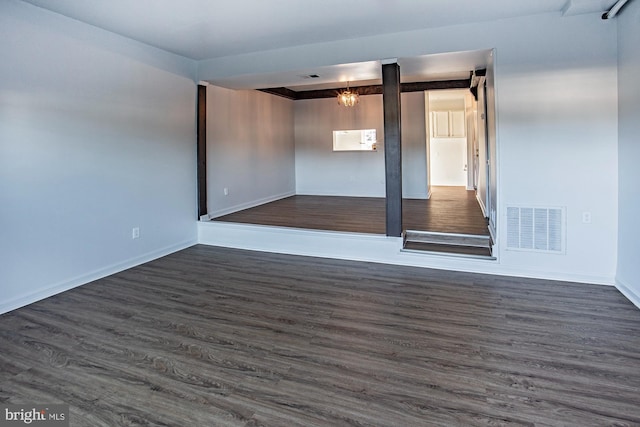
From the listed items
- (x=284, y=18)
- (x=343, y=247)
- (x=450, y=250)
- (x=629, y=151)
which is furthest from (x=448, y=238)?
(x=284, y=18)

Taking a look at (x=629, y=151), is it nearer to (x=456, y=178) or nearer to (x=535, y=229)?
(x=535, y=229)

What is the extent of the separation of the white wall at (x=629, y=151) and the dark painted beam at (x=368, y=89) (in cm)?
457

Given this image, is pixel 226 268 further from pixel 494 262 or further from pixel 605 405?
pixel 605 405

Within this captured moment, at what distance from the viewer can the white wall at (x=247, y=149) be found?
6570 millimetres

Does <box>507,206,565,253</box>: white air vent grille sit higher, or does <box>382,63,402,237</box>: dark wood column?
<box>382,63,402,237</box>: dark wood column

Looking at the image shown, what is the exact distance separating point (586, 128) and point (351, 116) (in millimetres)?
6165

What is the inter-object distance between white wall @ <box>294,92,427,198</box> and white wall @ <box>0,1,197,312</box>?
471cm

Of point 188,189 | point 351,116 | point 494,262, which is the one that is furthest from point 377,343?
point 351,116

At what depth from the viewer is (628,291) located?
3342 mm

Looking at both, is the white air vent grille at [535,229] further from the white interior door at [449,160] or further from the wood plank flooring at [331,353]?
the white interior door at [449,160]

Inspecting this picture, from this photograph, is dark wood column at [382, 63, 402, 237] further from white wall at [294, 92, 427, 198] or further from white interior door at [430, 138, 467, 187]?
white interior door at [430, 138, 467, 187]

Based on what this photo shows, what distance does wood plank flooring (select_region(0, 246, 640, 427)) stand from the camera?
1.91 meters

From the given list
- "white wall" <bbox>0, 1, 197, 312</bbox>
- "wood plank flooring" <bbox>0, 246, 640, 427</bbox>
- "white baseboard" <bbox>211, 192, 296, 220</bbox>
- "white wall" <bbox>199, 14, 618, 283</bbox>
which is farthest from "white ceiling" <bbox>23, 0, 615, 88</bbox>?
"white baseboard" <bbox>211, 192, 296, 220</bbox>

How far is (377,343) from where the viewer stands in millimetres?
2615
